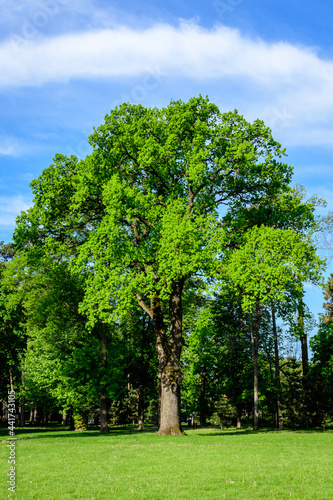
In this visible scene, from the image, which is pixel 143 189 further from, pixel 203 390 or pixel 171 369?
pixel 203 390

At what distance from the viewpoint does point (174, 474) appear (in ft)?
42.2

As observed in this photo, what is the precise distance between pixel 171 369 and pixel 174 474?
1489cm

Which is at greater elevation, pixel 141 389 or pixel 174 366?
pixel 174 366

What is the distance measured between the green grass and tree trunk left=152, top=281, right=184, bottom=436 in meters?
7.67

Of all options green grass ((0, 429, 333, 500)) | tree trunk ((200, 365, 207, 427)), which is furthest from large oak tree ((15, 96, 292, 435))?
tree trunk ((200, 365, 207, 427))

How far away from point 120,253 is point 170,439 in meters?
10.0

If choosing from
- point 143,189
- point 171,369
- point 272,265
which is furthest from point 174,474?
point 143,189

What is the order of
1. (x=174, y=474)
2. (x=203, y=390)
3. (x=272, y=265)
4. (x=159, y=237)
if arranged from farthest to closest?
1. (x=203, y=390)
2. (x=159, y=237)
3. (x=272, y=265)
4. (x=174, y=474)

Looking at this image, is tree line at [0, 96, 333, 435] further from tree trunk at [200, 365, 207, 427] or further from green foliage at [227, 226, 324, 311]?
tree trunk at [200, 365, 207, 427]

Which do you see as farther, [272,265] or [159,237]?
[159,237]

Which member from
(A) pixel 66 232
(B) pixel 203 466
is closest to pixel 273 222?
(A) pixel 66 232

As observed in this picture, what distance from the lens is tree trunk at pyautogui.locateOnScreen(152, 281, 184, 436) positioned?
2730cm

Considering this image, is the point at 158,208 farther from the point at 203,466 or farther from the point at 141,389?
the point at 141,389

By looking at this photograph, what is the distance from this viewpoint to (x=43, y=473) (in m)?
13.3
